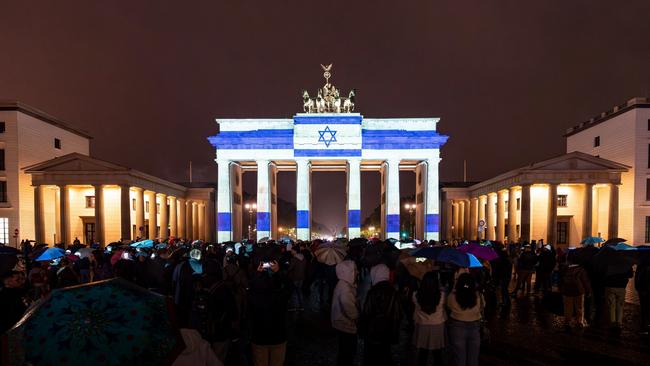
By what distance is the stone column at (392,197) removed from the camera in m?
50.2

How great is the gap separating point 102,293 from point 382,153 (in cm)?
4889

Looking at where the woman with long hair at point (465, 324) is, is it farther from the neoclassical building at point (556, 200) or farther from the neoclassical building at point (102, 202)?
the neoclassical building at point (102, 202)

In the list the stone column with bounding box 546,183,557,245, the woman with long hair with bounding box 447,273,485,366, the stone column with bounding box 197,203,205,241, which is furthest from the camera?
the stone column with bounding box 197,203,205,241

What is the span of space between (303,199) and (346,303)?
4384 cm

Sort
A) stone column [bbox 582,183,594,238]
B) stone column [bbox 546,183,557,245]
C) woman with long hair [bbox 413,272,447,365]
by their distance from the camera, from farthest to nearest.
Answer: stone column [bbox 582,183,594,238] → stone column [bbox 546,183,557,245] → woman with long hair [bbox 413,272,447,365]

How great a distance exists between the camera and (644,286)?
1105 centimetres

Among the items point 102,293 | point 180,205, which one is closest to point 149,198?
point 180,205

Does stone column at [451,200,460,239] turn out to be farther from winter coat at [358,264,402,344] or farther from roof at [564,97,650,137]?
winter coat at [358,264,402,344]

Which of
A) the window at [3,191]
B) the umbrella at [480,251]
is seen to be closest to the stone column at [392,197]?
the umbrella at [480,251]

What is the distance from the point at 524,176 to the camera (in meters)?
39.9

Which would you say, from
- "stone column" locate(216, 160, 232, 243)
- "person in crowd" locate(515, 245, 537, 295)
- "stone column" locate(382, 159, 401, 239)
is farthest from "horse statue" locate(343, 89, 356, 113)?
"person in crowd" locate(515, 245, 537, 295)

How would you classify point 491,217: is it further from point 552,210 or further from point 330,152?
point 330,152

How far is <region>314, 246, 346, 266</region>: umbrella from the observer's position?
38.9ft

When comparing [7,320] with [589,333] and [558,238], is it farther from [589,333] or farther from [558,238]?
[558,238]
